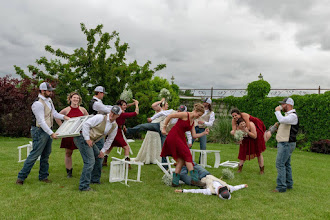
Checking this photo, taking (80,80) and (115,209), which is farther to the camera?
(80,80)

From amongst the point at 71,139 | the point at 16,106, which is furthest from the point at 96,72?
the point at 71,139

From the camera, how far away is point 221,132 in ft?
52.1

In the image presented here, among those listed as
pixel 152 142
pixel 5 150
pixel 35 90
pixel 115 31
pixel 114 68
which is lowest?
pixel 5 150

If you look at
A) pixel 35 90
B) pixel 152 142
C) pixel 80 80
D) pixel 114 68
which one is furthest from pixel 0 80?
pixel 152 142

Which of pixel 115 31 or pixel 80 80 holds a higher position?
pixel 115 31

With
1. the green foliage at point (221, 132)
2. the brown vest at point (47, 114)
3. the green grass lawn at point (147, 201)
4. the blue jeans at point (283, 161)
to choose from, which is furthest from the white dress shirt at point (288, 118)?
the green foliage at point (221, 132)

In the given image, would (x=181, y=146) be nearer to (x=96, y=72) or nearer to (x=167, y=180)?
(x=167, y=180)

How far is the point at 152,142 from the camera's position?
27.4 feet

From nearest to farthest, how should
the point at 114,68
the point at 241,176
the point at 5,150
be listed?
the point at 241,176, the point at 5,150, the point at 114,68

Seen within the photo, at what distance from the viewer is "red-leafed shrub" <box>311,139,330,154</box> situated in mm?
13316

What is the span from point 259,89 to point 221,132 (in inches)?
130

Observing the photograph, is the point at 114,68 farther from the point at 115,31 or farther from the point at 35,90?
the point at 35,90

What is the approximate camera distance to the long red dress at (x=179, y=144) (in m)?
5.79

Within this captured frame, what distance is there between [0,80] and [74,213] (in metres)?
14.4
